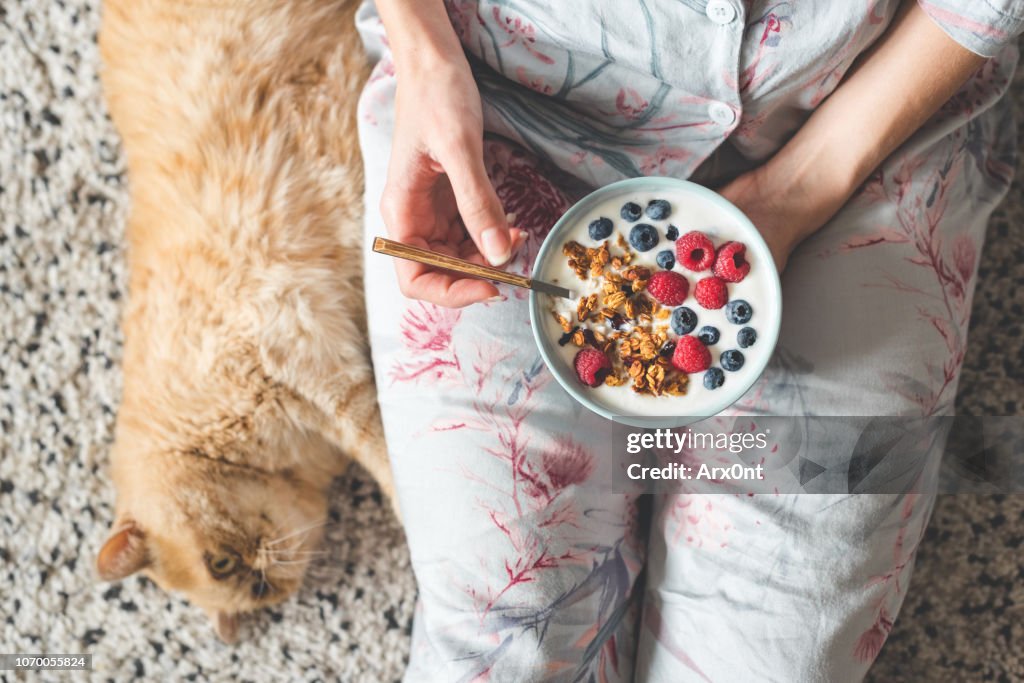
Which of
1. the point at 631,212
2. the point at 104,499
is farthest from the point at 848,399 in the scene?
the point at 104,499

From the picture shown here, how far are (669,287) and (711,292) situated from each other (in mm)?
38

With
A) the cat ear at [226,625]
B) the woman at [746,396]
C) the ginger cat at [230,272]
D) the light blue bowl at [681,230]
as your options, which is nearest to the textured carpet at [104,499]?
the cat ear at [226,625]

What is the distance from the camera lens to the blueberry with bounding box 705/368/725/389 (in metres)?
0.69

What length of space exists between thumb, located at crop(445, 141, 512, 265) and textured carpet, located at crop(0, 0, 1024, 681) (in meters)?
0.68

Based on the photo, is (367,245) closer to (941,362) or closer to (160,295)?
(160,295)

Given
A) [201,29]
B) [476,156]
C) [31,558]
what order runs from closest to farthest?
1. [476,156]
2. [201,29]
3. [31,558]

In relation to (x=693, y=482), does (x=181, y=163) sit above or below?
above

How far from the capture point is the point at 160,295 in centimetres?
104

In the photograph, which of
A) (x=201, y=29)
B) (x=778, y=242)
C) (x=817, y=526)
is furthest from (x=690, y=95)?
(x=201, y=29)

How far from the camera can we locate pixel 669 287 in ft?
2.25

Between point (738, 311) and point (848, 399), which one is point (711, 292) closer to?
point (738, 311)

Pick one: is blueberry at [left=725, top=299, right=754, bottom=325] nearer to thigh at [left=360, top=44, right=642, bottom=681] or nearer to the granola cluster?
the granola cluster

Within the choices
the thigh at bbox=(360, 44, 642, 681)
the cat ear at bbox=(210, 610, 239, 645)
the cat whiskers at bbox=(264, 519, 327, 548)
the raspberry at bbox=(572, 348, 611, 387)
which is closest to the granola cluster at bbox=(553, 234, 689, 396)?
the raspberry at bbox=(572, 348, 611, 387)

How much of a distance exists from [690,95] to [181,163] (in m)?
0.69
